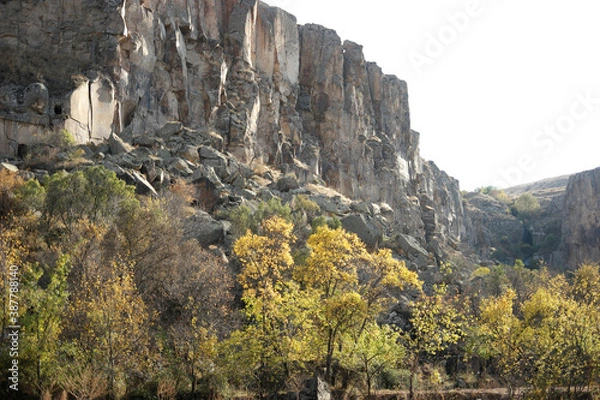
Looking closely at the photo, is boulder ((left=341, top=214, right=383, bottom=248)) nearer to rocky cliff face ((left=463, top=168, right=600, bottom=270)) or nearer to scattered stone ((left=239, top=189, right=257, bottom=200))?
scattered stone ((left=239, top=189, right=257, bottom=200))

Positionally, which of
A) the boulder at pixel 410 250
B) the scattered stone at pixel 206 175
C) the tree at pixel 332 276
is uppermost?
the scattered stone at pixel 206 175

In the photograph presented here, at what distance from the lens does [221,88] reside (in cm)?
4866

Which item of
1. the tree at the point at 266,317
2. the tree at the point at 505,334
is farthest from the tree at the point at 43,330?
the tree at the point at 505,334

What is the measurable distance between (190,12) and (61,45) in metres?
14.5

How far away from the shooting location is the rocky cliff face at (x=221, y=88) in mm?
36312

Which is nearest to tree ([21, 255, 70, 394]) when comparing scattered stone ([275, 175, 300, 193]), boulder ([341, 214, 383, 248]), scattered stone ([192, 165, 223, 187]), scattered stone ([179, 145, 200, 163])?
scattered stone ([192, 165, 223, 187])

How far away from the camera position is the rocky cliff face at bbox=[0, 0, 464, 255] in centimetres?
3631

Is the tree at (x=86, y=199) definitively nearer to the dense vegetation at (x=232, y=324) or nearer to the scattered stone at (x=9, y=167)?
the dense vegetation at (x=232, y=324)

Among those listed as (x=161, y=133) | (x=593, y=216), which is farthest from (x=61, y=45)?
(x=593, y=216)

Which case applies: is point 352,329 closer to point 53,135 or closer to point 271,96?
point 53,135

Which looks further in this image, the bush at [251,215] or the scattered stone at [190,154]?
the scattered stone at [190,154]

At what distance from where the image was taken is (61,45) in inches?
1534

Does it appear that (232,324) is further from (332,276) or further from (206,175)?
(206,175)

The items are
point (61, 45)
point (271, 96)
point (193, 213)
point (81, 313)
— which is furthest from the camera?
point (271, 96)
